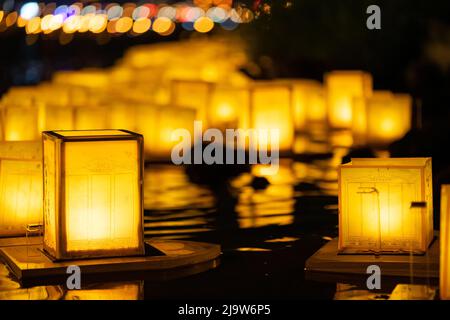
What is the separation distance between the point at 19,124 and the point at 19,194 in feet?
24.1

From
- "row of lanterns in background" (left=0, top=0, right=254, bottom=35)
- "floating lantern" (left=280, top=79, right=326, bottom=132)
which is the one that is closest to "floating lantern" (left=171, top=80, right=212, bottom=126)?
"floating lantern" (left=280, top=79, right=326, bottom=132)

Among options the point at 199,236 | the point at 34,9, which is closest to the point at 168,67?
the point at 199,236

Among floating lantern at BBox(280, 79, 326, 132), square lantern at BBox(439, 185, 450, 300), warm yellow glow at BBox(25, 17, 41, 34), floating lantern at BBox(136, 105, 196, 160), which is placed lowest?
square lantern at BBox(439, 185, 450, 300)

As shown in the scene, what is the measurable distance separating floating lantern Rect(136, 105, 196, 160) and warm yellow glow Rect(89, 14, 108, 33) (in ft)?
199

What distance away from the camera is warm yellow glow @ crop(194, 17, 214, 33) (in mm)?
81750

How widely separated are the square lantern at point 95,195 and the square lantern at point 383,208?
1770 mm

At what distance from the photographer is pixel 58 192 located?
10938mm

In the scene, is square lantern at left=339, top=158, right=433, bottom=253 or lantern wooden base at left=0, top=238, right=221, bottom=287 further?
square lantern at left=339, top=158, right=433, bottom=253

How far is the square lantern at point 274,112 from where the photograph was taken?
69.3ft

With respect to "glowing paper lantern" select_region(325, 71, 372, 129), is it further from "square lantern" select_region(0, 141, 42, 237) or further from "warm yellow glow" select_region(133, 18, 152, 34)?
"warm yellow glow" select_region(133, 18, 152, 34)

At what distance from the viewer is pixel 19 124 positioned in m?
19.7

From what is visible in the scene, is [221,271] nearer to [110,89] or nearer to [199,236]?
[199,236]

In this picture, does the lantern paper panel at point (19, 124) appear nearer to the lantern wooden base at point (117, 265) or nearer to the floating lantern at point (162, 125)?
the floating lantern at point (162, 125)

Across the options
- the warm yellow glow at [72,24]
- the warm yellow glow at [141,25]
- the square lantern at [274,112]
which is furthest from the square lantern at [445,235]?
the warm yellow glow at [72,24]
